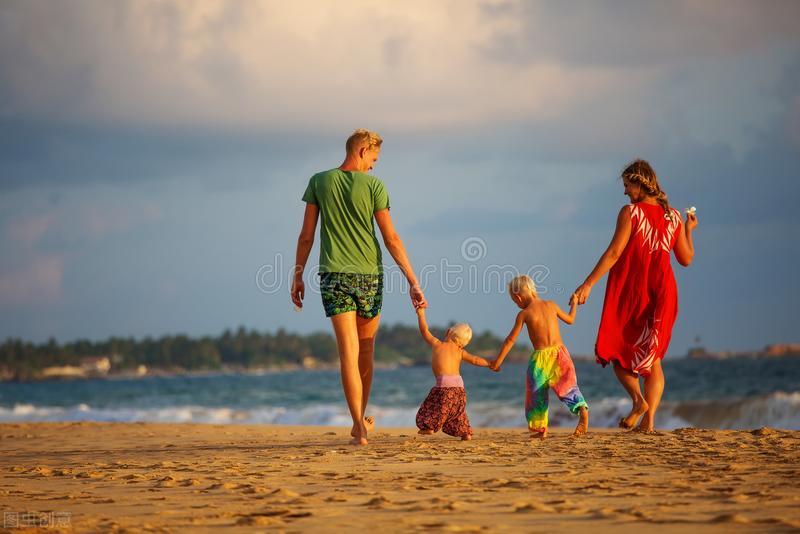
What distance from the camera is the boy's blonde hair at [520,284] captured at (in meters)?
7.13

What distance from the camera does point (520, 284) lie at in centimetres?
714

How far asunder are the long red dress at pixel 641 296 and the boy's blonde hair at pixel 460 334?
95 centimetres

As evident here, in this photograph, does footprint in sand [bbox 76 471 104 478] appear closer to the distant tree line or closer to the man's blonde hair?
the man's blonde hair

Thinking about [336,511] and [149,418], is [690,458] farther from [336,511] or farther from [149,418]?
[149,418]

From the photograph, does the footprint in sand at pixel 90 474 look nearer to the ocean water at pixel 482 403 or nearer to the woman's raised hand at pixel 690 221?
the woman's raised hand at pixel 690 221

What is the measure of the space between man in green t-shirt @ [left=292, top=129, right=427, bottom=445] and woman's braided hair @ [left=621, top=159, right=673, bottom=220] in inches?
71.0

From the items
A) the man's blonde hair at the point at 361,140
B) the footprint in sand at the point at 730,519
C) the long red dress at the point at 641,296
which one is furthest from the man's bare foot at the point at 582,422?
the footprint in sand at the point at 730,519

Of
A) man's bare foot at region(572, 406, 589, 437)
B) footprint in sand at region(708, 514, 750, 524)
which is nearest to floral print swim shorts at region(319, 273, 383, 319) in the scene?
man's bare foot at region(572, 406, 589, 437)

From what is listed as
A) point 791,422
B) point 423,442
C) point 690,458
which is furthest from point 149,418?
point 690,458

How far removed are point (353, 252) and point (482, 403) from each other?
89.4ft

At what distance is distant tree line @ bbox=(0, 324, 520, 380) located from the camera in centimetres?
9806

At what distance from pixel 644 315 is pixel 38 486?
4.19 m

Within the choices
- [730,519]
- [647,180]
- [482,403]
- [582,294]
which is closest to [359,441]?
[582,294]

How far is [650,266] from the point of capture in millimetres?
7031
